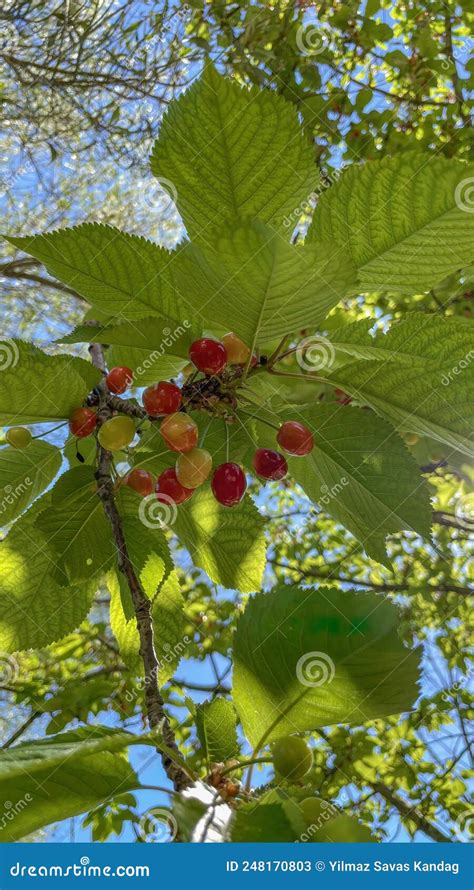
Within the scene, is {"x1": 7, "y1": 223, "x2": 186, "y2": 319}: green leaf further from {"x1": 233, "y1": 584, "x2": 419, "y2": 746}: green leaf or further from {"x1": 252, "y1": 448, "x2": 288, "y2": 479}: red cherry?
{"x1": 233, "y1": 584, "x2": 419, "y2": 746}: green leaf

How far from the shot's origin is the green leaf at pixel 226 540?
969 millimetres

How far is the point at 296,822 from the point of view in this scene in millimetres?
463

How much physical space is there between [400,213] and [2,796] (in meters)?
0.62

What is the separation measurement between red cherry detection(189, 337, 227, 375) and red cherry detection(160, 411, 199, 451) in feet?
0.25

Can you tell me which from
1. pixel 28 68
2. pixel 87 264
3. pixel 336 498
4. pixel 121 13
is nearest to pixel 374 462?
pixel 336 498

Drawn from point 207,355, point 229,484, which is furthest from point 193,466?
point 207,355

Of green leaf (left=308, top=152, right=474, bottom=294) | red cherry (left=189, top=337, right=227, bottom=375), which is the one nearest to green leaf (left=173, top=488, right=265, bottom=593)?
red cherry (left=189, top=337, right=227, bottom=375)

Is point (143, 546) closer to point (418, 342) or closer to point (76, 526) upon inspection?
point (76, 526)

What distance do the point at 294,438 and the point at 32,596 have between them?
0.48m

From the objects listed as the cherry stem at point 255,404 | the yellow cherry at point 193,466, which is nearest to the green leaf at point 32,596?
the yellow cherry at point 193,466

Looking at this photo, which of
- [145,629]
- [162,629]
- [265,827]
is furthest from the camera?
[162,629]

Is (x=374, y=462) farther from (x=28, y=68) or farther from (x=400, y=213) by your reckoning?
(x=28, y=68)

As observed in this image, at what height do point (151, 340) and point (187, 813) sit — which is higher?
point (151, 340)

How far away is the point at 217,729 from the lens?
0.79 m
